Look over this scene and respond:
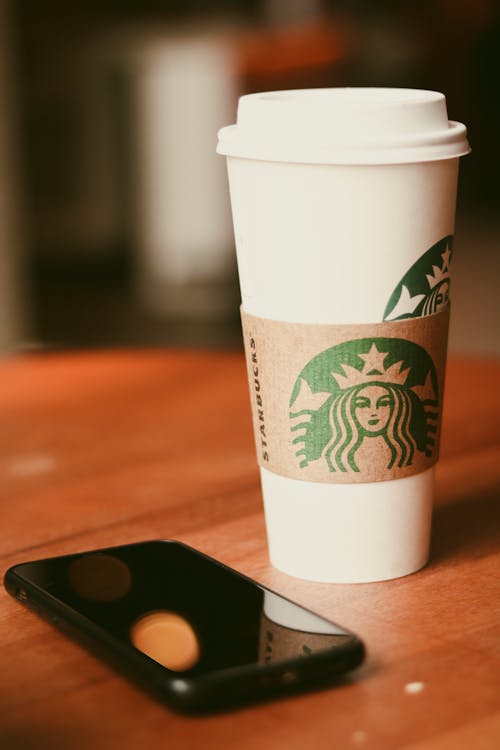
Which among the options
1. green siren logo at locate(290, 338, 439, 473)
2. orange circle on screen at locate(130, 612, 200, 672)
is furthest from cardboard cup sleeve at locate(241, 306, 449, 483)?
orange circle on screen at locate(130, 612, 200, 672)

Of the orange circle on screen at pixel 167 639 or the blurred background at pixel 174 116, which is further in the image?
the blurred background at pixel 174 116

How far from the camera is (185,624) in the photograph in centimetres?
48

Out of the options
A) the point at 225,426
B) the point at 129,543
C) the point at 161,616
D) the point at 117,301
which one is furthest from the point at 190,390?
the point at 117,301

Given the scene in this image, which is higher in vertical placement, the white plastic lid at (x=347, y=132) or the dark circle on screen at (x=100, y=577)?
the white plastic lid at (x=347, y=132)

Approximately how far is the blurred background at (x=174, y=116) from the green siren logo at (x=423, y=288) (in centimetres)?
285

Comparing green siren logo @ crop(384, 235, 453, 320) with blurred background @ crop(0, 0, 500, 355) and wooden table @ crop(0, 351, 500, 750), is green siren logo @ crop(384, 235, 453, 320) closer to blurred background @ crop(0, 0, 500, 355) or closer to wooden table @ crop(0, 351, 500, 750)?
wooden table @ crop(0, 351, 500, 750)

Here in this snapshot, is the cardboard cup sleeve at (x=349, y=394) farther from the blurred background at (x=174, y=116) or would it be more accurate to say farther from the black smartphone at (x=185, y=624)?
the blurred background at (x=174, y=116)

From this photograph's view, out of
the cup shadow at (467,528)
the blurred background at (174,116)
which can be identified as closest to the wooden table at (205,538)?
the cup shadow at (467,528)

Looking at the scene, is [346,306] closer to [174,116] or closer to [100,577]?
[100,577]

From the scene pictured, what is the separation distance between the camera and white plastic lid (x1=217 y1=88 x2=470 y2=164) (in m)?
0.51

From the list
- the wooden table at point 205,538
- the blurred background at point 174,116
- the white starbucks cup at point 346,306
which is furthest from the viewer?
the blurred background at point 174,116

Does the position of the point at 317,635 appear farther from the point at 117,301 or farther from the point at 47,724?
the point at 117,301

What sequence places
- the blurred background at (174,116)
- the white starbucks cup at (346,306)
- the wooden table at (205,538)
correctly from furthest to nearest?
the blurred background at (174,116) → the white starbucks cup at (346,306) → the wooden table at (205,538)

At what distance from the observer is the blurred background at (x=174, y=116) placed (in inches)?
142
